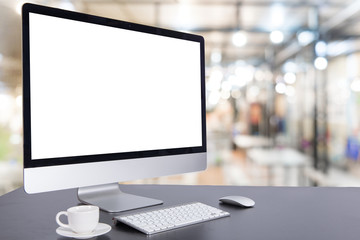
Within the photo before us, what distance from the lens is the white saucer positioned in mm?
765

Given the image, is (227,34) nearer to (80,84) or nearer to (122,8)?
(122,8)

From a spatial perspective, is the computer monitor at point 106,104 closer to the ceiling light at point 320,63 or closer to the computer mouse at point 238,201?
the computer mouse at point 238,201

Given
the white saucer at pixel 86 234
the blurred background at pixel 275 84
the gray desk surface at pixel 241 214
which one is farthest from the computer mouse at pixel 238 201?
the blurred background at pixel 275 84

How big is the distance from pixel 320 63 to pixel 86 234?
3.73 meters

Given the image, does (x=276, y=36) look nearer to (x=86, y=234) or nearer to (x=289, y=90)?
(x=289, y=90)

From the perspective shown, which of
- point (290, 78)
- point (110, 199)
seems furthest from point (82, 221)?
point (290, 78)

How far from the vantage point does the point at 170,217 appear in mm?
887

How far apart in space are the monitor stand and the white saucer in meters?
0.17

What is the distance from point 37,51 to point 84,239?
18.1 inches

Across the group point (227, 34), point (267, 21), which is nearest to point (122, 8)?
point (227, 34)

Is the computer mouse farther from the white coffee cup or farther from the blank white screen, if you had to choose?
the white coffee cup

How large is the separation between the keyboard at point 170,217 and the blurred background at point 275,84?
291 centimetres

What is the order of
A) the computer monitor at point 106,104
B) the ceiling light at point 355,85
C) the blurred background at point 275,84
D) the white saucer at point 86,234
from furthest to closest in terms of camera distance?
1. the blurred background at point 275,84
2. the ceiling light at point 355,85
3. the computer monitor at point 106,104
4. the white saucer at point 86,234

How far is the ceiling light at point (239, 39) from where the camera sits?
411 centimetres
